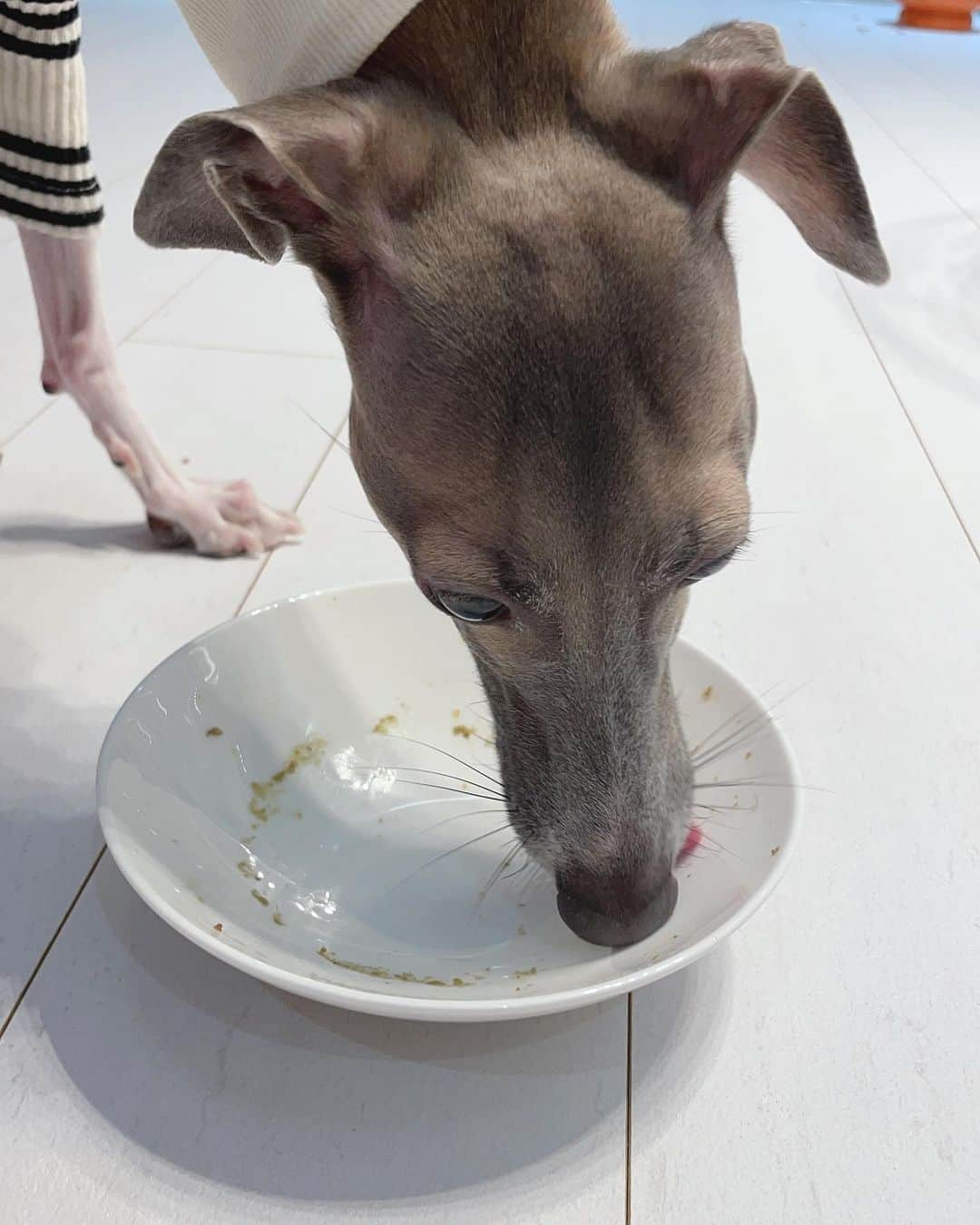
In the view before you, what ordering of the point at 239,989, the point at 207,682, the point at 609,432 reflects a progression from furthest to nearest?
1. the point at 207,682
2. the point at 239,989
3. the point at 609,432

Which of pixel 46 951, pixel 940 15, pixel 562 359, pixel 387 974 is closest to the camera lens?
pixel 562 359

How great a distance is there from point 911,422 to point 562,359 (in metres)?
2.02

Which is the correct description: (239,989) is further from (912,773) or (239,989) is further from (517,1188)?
(912,773)

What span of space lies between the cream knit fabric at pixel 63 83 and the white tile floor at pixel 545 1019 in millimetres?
628

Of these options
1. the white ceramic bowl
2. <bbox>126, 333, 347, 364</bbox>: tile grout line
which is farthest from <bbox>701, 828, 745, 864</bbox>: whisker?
<bbox>126, 333, 347, 364</bbox>: tile grout line

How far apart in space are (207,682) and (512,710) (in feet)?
1.57

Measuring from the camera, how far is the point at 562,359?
43.2 inches

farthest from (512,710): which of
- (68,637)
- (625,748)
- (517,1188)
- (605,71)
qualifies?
(68,637)

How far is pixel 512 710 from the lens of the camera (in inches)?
53.4

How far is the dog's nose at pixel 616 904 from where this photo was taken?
127 cm

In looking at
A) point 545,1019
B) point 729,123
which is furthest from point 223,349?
point 545,1019

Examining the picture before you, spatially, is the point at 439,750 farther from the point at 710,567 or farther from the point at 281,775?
the point at 710,567

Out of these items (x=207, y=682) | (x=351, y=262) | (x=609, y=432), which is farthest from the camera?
(x=207, y=682)

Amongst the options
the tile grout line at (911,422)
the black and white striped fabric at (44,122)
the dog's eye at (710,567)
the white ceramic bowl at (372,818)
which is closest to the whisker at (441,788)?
the white ceramic bowl at (372,818)
